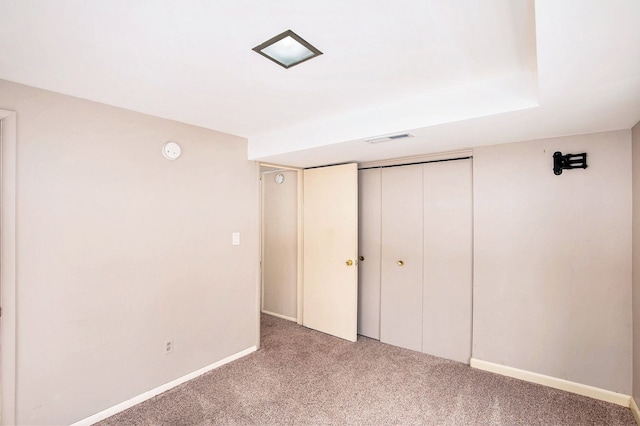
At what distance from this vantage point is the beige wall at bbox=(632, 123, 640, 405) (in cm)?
215

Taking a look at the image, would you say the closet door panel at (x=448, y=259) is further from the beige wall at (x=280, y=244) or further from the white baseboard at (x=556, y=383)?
the beige wall at (x=280, y=244)

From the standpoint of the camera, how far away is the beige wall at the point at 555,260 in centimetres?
234

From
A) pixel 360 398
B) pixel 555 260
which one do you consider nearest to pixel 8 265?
pixel 360 398

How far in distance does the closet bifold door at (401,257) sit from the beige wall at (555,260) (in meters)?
0.57

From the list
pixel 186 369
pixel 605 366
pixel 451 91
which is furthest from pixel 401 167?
pixel 186 369

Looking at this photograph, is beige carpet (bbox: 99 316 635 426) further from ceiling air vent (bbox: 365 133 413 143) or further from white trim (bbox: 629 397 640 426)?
ceiling air vent (bbox: 365 133 413 143)

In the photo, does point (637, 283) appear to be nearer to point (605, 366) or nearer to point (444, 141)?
point (605, 366)

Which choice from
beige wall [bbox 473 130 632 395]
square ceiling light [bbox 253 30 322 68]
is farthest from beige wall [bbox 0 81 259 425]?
beige wall [bbox 473 130 632 395]

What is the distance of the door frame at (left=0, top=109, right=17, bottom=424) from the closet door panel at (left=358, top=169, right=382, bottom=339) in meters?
2.97

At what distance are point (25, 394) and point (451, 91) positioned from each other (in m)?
3.28

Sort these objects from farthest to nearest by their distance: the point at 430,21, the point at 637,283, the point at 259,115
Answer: the point at 259,115, the point at 637,283, the point at 430,21

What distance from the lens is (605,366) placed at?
2.38m

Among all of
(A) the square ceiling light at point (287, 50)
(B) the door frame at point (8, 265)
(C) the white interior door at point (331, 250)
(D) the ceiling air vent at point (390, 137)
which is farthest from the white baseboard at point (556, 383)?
(B) the door frame at point (8, 265)

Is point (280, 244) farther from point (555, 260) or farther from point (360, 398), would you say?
point (555, 260)
